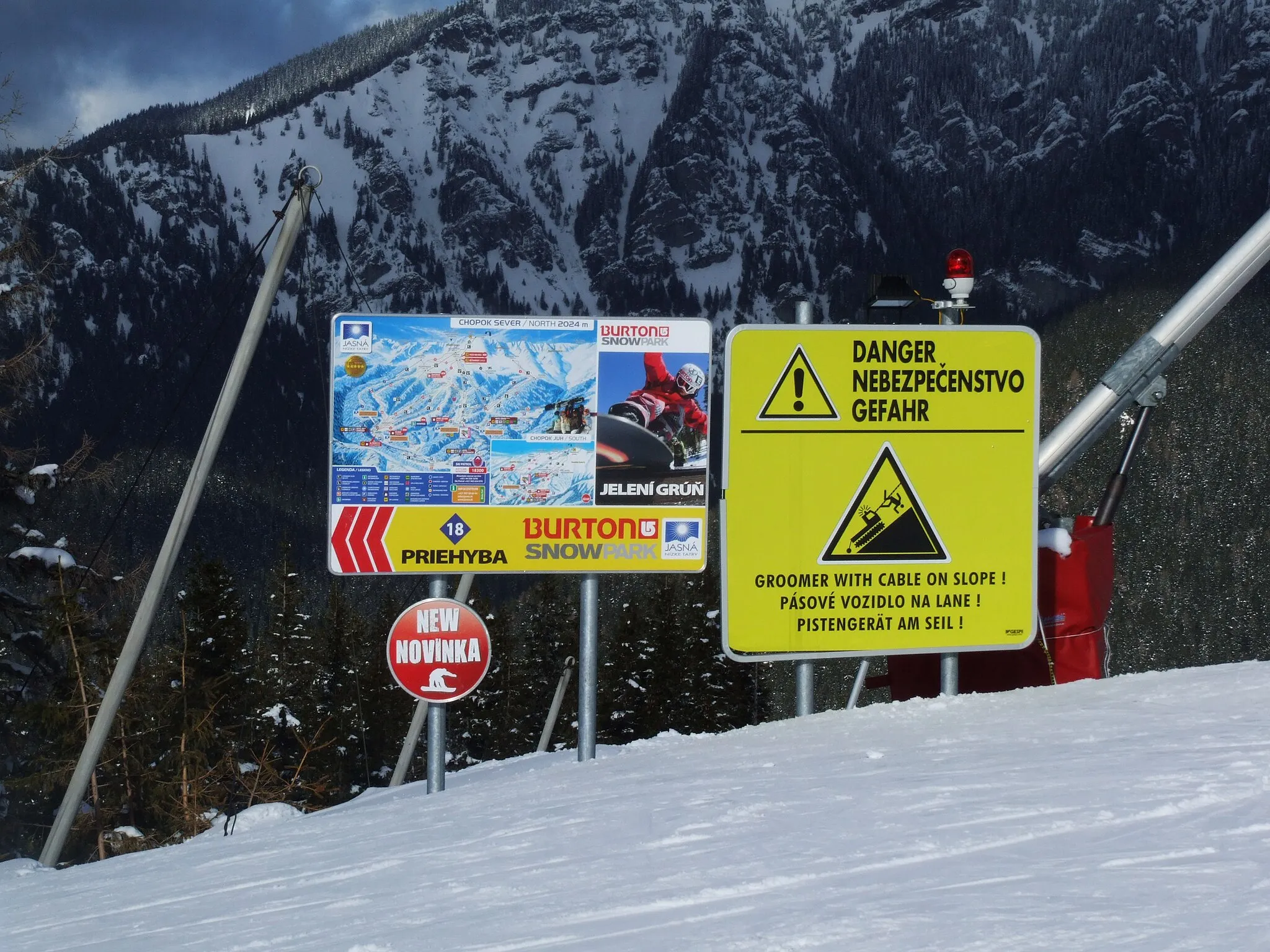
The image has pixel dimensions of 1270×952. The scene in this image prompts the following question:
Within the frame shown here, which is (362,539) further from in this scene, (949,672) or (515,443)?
(949,672)

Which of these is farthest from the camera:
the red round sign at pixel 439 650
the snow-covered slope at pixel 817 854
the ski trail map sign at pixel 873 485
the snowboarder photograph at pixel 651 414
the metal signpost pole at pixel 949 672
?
the snowboarder photograph at pixel 651 414

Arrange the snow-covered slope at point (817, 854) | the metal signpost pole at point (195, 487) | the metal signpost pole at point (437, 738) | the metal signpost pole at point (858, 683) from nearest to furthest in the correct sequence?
1. the snow-covered slope at point (817, 854)
2. the metal signpost pole at point (858, 683)
3. the metal signpost pole at point (437, 738)
4. the metal signpost pole at point (195, 487)

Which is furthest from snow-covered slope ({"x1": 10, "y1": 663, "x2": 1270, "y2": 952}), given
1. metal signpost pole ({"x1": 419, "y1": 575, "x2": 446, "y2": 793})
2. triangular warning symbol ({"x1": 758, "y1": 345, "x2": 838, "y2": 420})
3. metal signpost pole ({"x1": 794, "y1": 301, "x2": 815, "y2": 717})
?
metal signpost pole ({"x1": 419, "y1": 575, "x2": 446, "y2": 793})

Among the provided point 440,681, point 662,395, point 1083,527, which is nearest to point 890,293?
point 1083,527

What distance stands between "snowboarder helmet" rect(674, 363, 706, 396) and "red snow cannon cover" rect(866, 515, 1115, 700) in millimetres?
2812

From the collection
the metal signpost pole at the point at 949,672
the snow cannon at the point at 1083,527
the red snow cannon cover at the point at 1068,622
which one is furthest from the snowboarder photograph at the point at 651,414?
the metal signpost pole at the point at 949,672

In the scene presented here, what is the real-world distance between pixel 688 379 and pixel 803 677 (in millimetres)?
2901

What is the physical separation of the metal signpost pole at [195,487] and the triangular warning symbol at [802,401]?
652 centimetres

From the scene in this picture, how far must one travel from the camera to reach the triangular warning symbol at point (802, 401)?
770cm

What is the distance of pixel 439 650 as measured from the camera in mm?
9922

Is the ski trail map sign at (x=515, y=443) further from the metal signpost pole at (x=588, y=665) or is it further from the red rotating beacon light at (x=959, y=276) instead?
the red rotating beacon light at (x=959, y=276)

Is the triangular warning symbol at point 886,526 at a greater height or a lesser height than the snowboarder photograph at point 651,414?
lesser

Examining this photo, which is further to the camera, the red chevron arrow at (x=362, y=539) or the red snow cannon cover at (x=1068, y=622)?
the red chevron arrow at (x=362, y=539)

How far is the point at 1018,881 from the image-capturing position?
3.45 metres
